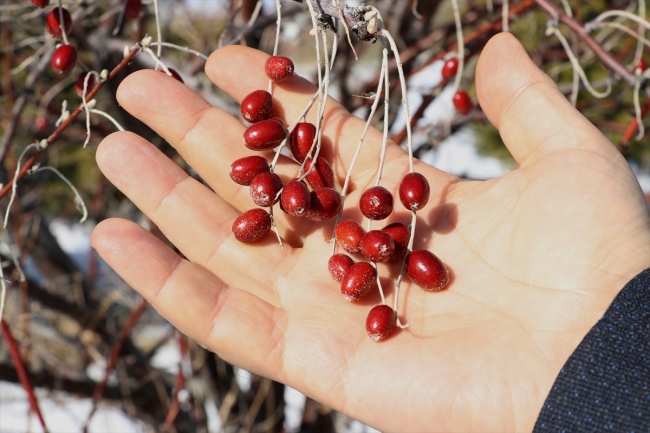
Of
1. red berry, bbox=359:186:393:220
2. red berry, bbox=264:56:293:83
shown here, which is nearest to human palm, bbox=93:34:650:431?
red berry, bbox=264:56:293:83

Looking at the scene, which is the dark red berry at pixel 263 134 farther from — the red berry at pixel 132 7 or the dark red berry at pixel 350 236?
the red berry at pixel 132 7

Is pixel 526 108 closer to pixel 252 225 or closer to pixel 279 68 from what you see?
pixel 279 68

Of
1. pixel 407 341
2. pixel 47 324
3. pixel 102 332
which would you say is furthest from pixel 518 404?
pixel 47 324

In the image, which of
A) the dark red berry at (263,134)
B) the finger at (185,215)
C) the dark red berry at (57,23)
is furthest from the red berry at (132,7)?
the dark red berry at (263,134)

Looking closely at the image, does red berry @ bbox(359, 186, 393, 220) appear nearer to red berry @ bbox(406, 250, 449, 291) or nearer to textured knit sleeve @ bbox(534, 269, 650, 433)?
red berry @ bbox(406, 250, 449, 291)

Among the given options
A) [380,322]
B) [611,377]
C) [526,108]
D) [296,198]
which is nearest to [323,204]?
[296,198]

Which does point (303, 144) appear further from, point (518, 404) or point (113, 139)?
point (518, 404)
